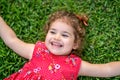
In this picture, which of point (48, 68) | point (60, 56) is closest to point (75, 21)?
point (60, 56)

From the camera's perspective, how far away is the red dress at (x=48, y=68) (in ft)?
9.66

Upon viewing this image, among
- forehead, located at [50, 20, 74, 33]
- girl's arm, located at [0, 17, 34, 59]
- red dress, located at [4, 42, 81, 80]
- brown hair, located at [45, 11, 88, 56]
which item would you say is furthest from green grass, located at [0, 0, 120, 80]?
forehead, located at [50, 20, 74, 33]

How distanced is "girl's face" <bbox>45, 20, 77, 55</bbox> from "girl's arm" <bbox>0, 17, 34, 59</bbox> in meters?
0.24

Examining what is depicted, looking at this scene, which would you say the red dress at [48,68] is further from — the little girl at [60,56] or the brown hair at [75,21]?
the brown hair at [75,21]

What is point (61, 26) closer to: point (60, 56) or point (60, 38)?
point (60, 38)

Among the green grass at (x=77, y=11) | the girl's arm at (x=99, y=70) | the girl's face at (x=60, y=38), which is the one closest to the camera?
the girl's face at (x=60, y=38)

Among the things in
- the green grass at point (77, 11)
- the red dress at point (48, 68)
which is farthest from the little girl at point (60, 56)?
the green grass at point (77, 11)

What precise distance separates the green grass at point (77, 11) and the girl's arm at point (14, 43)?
0.08 metres

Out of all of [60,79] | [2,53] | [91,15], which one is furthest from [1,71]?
[91,15]

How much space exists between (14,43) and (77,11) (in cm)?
82

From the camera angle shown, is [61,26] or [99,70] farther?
[99,70]

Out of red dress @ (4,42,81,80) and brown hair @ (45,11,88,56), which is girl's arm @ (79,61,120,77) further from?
brown hair @ (45,11,88,56)

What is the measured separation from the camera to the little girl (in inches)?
115

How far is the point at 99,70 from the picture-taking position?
304 cm
